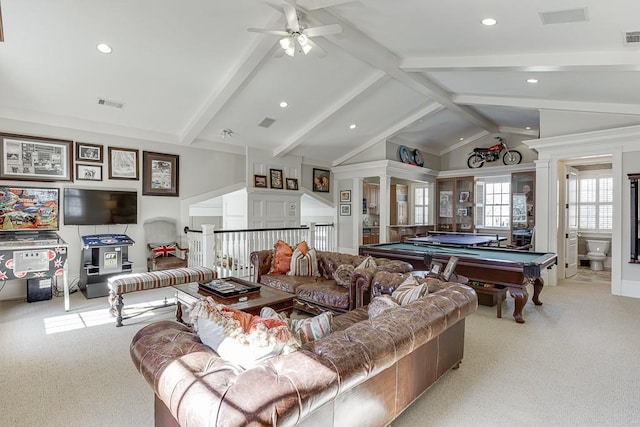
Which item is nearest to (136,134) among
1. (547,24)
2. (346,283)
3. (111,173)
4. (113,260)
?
(111,173)

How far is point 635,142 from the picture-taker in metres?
5.06

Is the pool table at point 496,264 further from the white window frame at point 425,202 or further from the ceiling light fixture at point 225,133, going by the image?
the white window frame at point 425,202

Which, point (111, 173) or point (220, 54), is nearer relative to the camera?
point (220, 54)

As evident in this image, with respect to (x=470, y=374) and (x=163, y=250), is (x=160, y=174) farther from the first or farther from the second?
(x=470, y=374)

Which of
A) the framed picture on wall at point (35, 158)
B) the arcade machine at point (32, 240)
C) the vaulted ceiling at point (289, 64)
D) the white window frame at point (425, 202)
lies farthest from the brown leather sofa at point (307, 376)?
the white window frame at point (425, 202)

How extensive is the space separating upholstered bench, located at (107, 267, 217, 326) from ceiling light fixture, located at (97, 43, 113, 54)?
8.86 ft

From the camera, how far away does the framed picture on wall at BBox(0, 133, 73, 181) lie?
4.71 meters

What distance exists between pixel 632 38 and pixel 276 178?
6.09 meters

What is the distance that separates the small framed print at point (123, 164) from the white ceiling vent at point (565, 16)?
5.96m

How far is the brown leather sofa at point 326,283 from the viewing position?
3.23 m

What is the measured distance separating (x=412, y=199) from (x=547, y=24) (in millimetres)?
7329

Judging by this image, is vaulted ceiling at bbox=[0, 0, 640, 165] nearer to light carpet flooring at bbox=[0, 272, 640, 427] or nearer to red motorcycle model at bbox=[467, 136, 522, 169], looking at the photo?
red motorcycle model at bbox=[467, 136, 522, 169]

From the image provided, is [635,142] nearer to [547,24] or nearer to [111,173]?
[547,24]

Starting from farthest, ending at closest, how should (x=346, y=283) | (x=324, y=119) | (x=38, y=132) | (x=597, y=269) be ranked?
(x=597, y=269)
(x=324, y=119)
(x=38, y=132)
(x=346, y=283)
